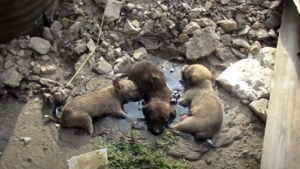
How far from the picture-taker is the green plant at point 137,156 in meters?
2.71

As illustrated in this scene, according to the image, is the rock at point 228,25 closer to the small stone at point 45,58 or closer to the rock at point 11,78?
the small stone at point 45,58

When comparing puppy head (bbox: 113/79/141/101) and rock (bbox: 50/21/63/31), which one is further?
rock (bbox: 50/21/63/31)

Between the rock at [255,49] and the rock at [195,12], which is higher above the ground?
the rock at [195,12]

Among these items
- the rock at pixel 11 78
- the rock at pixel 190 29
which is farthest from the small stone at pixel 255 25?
the rock at pixel 11 78

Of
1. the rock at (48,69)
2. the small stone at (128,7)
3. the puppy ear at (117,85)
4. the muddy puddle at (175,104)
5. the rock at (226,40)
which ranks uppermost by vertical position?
the small stone at (128,7)

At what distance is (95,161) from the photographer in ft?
8.87

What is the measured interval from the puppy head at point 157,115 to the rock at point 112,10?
2.25 ft

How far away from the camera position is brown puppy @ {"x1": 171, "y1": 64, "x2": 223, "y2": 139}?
2.81 meters

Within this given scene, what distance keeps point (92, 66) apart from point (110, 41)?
209 millimetres

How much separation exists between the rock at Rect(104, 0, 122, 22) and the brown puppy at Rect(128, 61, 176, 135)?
0.45 m

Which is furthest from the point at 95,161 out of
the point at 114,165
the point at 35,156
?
the point at 35,156

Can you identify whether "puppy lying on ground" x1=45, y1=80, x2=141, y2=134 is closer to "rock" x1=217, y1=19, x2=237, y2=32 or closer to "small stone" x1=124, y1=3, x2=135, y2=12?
"small stone" x1=124, y1=3, x2=135, y2=12

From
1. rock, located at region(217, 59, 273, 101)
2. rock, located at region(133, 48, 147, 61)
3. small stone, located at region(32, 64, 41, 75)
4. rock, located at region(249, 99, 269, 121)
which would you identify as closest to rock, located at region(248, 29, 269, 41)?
rock, located at region(217, 59, 273, 101)

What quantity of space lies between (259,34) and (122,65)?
828 mm
